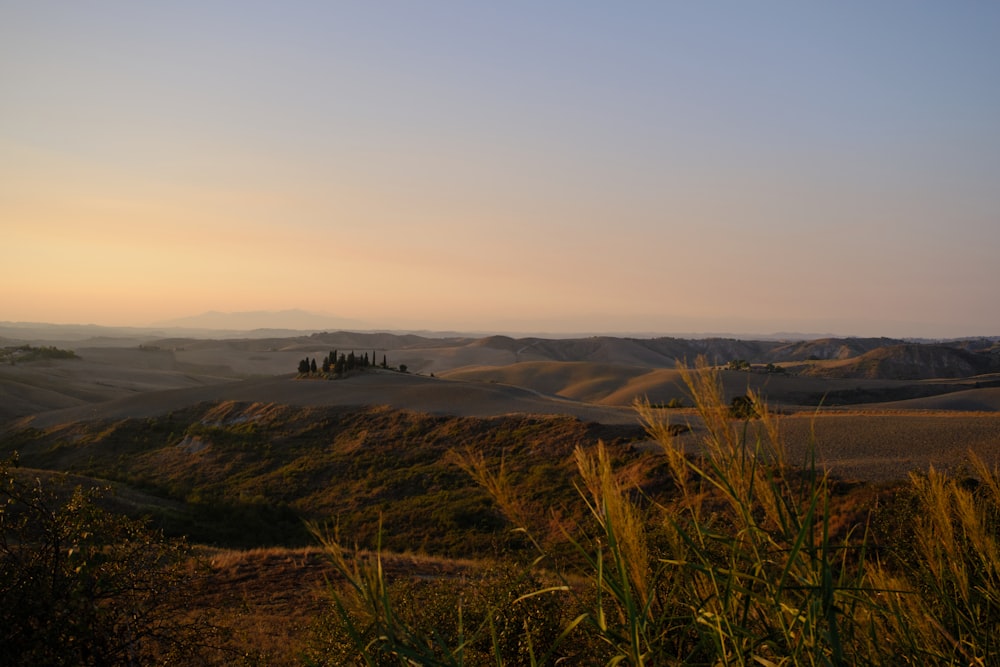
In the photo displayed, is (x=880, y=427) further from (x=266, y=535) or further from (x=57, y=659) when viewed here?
(x=57, y=659)

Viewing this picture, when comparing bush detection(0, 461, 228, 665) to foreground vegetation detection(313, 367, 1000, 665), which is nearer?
foreground vegetation detection(313, 367, 1000, 665)

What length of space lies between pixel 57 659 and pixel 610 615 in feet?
12.0

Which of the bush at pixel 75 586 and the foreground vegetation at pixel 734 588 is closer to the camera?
the foreground vegetation at pixel 734 588

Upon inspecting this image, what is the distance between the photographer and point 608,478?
7.49 feet

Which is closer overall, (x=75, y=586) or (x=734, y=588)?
(x=734, y=588)

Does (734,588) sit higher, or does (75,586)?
(734,588)

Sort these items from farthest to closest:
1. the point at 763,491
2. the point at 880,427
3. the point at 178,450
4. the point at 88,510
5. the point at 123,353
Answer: the point at 123,353
the point at 178,450
the point at 880,427
the point at 88,510
the point at 763,491

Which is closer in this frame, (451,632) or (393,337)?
(451,632)

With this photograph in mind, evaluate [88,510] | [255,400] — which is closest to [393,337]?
[255,400]

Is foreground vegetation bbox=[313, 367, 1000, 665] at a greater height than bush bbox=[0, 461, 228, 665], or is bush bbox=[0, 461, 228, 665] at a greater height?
foreground vegetation bbox=[313, 367, 1000, 665]

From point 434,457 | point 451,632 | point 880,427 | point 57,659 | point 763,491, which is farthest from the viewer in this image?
point 434,457

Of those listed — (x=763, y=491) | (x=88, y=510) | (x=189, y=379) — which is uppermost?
(x=763, y=491)

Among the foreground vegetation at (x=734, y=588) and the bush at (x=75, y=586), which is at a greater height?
the foreground vegetation at (x=734, y=588)

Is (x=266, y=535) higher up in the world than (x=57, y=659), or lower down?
lower down
